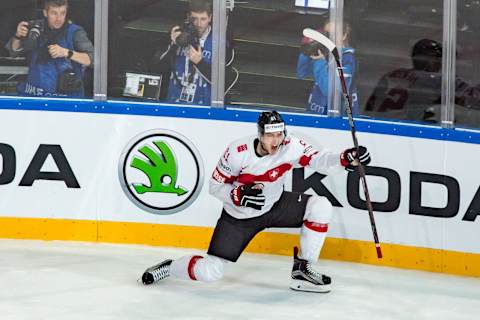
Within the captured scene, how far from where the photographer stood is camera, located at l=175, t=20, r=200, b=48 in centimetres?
670

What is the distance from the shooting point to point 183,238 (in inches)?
263

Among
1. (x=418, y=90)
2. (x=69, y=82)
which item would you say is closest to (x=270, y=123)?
(x=418, y=90)

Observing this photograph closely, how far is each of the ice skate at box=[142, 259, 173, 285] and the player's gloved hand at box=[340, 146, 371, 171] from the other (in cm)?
103

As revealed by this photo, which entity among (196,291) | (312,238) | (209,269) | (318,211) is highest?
(318,211)

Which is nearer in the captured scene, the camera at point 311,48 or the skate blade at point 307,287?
the skate blade at point 307,287

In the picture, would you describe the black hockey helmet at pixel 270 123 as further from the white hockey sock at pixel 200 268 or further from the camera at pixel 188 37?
the camera at pixel 188 37

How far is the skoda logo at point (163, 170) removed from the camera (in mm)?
6672

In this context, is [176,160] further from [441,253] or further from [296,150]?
[441,253]

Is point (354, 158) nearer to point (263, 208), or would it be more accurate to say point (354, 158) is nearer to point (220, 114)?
point (263, 208)

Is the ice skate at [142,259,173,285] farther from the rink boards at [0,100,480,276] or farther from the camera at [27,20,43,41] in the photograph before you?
the camera at [27,20,43,41]

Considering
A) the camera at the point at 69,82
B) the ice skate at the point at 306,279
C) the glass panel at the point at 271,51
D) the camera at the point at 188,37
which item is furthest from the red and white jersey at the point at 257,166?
the camera at the point at 69,82

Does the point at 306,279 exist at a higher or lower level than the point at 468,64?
lower

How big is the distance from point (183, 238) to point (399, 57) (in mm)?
1612

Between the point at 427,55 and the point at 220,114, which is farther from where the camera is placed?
the point at 220,114
